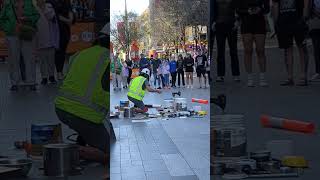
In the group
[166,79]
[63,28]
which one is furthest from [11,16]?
[166,79]

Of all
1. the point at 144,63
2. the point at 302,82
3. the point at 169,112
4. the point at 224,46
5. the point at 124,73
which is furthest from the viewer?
the point at 124,73

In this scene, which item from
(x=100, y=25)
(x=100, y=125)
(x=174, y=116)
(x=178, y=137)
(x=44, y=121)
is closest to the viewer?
(x=100, y=25)

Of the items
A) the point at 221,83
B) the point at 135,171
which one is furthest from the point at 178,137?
the point at 221,83

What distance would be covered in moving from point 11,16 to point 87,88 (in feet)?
3.41

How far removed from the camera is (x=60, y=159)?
4980mm

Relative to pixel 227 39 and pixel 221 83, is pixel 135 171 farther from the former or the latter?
pixel 227 39

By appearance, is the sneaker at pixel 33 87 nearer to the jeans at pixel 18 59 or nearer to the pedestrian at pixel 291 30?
the jeans at pixel 18 59

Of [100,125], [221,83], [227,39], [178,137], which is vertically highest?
[227,39]

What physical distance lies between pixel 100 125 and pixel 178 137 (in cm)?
338

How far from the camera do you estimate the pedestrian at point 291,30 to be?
5.33 m

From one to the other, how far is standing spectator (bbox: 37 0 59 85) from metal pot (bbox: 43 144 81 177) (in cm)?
67

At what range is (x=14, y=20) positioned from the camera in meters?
5.00

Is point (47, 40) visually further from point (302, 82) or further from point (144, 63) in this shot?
point (144, 63)

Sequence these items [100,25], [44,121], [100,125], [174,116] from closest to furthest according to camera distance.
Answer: [100,25]
[44,121]
[100,125]
[174,116]
